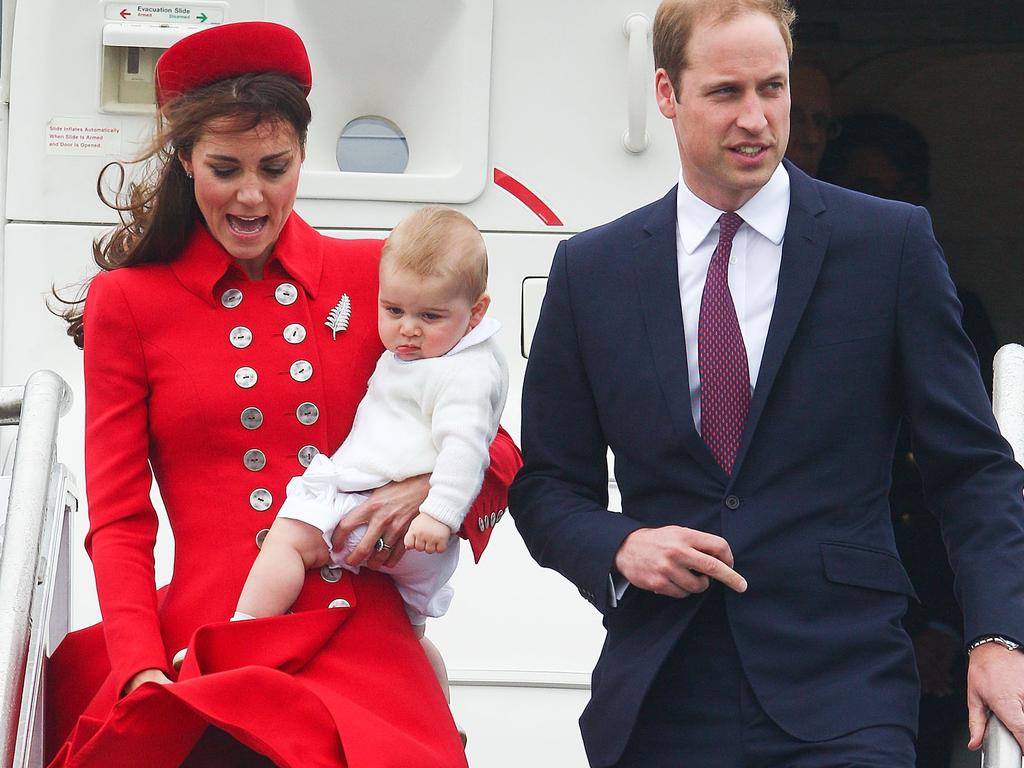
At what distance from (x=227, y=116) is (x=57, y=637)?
1039 millimetres

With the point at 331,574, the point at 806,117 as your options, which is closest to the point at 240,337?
the point at 331,574

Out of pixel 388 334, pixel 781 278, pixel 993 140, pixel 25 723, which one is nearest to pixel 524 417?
pixel 388 334

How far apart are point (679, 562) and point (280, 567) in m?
0.59

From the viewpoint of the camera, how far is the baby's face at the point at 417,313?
256cm

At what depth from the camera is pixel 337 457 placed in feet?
8.46

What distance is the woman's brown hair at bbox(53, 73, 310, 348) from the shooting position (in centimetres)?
257

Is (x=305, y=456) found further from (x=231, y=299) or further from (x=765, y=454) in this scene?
(x=765, y=454)

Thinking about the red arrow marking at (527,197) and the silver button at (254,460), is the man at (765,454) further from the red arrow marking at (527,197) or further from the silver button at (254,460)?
the red arrow marking at (527,197)

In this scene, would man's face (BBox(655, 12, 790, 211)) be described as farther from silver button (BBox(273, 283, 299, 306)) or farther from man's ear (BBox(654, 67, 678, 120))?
silver button (BBox(273, 283, 299, 306))

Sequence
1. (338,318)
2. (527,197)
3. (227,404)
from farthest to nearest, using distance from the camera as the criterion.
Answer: (527,197)
(338,318)
(227,404)

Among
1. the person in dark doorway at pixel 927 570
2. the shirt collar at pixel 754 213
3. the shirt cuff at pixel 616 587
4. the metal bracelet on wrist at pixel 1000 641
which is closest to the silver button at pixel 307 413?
the shirt cuff at pixel 616 587

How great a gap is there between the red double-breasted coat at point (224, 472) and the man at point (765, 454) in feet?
0.92

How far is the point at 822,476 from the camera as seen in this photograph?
94.7 inches

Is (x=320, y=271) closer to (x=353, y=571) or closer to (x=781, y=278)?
(x=353, y=571)
